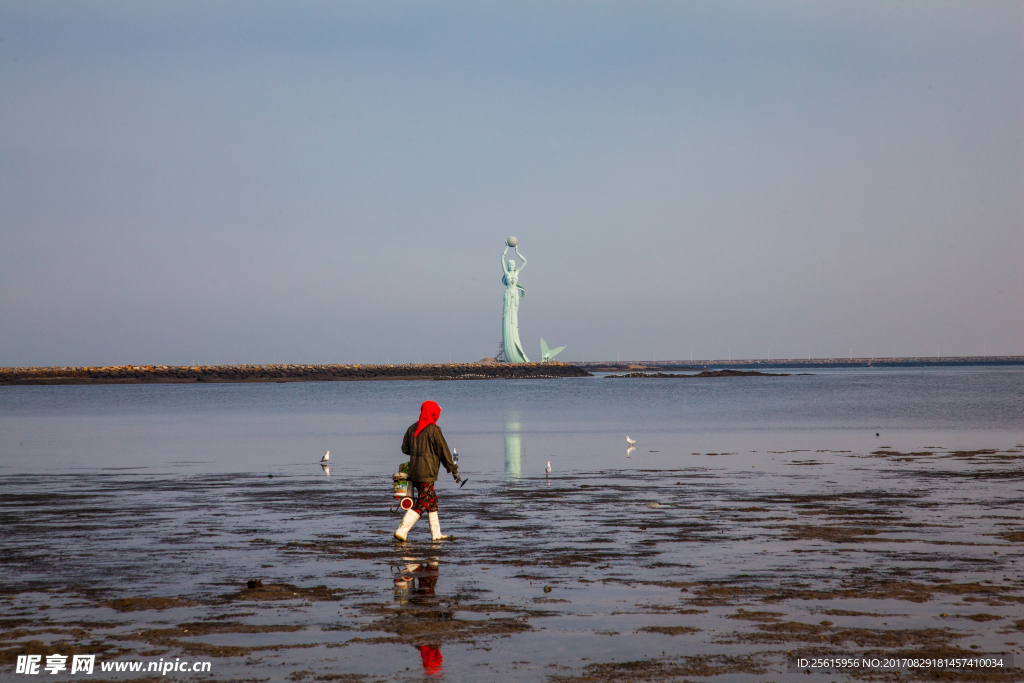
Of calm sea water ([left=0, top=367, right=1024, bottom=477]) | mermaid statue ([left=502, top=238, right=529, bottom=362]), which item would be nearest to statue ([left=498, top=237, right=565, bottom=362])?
mermaid statue ([left=502, top=238, right=529, bottom=362])

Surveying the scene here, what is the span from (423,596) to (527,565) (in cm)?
203

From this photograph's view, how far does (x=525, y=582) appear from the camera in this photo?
34.8 ft

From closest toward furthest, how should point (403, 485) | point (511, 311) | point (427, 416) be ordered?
point (427, 416) → point (403, 485) → point (511, 311)

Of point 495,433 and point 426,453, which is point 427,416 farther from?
point 495,433

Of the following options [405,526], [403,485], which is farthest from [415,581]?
[403,485]

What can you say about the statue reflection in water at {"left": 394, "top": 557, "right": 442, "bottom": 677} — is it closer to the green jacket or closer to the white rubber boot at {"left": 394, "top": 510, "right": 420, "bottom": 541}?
the white rubber boot at {"left": 394, "top": 510, "right": 420, "bottom": 541}

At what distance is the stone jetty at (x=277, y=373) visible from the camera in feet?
437

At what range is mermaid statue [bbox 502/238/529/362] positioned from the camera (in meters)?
131

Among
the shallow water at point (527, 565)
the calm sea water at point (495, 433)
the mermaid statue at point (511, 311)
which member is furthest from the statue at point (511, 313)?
the shallow water at point (527, 565)

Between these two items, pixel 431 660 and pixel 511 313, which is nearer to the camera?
pixel 431 660

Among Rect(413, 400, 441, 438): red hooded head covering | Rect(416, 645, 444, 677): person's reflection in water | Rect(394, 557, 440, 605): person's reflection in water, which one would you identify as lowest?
Rect(394, 557, 440, 605): person's reflection in water

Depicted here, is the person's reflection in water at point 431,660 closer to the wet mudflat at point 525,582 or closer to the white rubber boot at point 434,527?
the wet mudflat at point 525,582

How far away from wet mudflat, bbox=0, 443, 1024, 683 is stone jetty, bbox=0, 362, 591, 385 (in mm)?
124286

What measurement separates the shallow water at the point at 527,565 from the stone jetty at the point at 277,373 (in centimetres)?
11544
